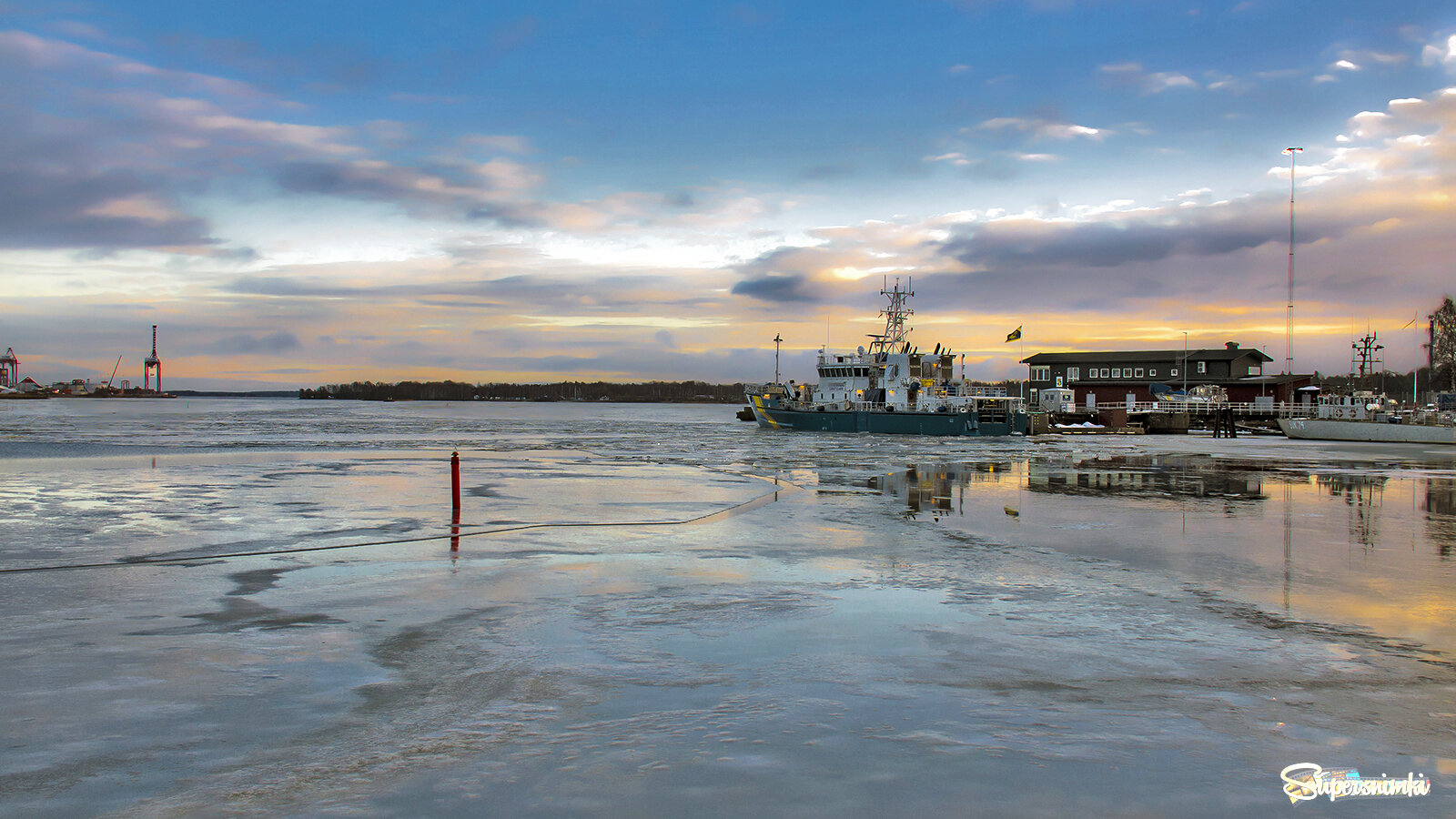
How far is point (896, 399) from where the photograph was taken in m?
61.8

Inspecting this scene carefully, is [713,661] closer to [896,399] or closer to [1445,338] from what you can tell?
[896,399]

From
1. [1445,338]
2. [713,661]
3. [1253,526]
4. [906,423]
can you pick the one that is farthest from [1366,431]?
[713,661]

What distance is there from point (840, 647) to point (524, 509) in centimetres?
1064

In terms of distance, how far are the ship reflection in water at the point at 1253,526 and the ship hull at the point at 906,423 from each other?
2813cm

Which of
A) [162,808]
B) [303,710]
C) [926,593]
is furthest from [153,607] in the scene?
[926,593]

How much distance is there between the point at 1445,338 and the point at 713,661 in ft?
323

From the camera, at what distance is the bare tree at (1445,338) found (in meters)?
78.1

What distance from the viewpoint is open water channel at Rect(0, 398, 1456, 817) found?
14.5ft

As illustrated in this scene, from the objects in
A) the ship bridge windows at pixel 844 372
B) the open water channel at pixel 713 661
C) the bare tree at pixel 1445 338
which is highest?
the bare tree at pixel 1445 338

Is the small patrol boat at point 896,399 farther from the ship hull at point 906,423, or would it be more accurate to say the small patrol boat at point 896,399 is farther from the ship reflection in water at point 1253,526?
the ship reflection in water at point 1253,526

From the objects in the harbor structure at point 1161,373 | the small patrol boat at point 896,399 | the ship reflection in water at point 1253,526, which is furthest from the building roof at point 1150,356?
the ship reflection in water at point 1253,526

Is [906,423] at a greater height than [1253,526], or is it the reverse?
[906,423]

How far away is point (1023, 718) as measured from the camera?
5.38 m

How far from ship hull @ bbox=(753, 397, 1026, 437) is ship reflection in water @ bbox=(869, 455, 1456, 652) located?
28.1 meters
